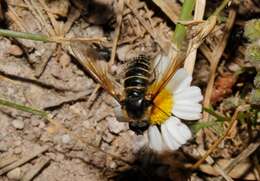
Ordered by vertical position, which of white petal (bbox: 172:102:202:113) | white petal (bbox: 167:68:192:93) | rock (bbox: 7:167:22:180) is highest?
white petal (bbox: 167:68:192:93)

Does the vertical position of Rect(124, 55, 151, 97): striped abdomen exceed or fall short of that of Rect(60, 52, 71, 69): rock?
it falls short

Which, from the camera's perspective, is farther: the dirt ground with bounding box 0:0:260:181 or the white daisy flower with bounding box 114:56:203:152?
the dirt ground with bounding box 0:0:260:181

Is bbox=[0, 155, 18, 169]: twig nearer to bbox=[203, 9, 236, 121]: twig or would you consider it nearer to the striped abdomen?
the striped abdomen

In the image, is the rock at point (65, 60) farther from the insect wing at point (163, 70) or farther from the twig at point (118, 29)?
the insect wing at point (163, 70)

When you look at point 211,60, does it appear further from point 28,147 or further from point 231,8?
point 28,147

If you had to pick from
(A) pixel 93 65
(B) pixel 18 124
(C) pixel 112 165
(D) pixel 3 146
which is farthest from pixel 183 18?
(D) pixel 3 146

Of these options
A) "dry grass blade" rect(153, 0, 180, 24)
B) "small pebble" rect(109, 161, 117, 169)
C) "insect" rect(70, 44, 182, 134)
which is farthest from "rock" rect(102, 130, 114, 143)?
"dry grass blade" rect(153, 0, 180, 24)

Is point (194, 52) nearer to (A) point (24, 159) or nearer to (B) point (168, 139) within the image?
(B) point (168, 139)
